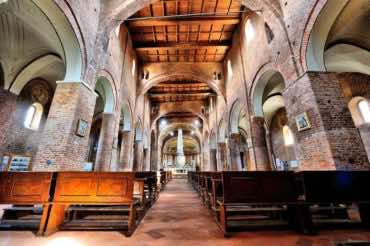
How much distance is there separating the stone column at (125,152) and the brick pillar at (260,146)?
773cm

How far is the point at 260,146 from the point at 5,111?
1290cm

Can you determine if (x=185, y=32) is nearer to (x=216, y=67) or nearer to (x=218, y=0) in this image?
(x=218, y=0)

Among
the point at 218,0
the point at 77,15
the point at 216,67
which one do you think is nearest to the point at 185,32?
the point at 218,0

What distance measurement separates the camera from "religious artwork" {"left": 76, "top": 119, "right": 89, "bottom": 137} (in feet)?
17.9

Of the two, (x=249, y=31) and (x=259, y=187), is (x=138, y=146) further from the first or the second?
(x=259, y=187)

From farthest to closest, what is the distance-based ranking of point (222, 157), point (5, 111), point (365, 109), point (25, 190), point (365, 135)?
point (222, 157) < point (365, 109) < point (365, 135) < point (5, 111) < point (25, 190)

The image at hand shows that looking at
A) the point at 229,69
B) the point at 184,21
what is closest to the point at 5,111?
the point at 184,21

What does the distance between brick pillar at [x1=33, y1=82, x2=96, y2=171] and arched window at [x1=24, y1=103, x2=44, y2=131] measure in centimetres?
724

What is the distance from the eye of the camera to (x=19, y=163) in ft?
31.8

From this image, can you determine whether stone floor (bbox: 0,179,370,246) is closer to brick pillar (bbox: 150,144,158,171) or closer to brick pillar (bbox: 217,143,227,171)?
brick pillar (bbox: 217,143,227,171)

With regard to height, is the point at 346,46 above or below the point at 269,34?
below

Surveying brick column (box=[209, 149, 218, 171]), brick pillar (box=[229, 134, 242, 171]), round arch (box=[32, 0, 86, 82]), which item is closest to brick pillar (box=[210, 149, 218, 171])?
brick column (box=[209, 149, 218, 171])

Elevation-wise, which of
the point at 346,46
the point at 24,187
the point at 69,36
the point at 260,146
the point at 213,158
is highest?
the point at 346,46

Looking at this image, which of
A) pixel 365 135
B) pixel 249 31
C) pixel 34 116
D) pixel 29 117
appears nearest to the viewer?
pixel 249 31
